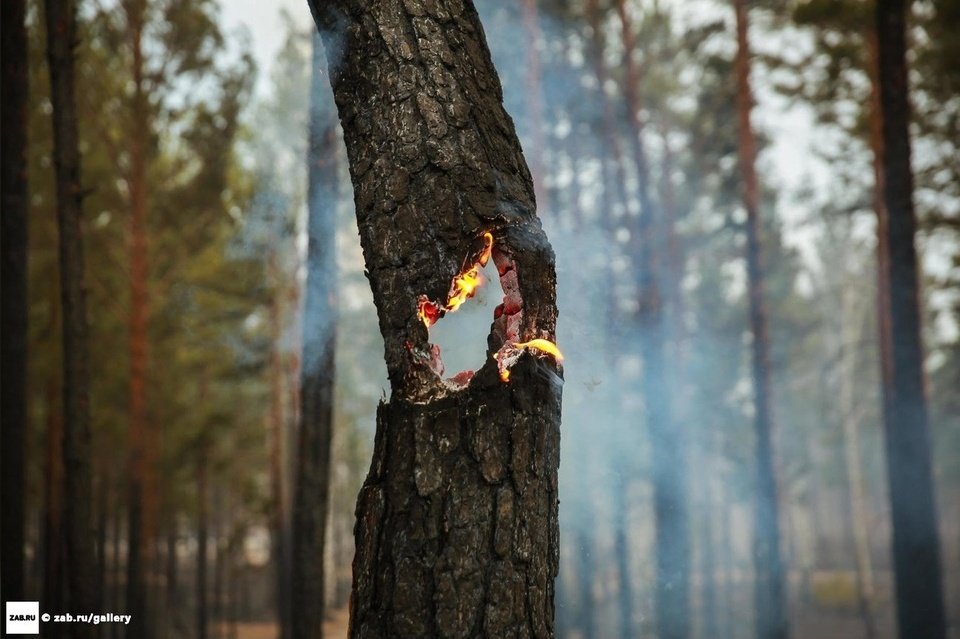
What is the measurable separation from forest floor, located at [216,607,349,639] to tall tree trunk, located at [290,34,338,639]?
18420 millimetres

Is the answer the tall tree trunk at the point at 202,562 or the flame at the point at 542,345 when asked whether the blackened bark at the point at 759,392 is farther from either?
the tall tree trunk at the point at 202,562

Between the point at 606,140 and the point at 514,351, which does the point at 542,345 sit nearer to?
the point at 514,351

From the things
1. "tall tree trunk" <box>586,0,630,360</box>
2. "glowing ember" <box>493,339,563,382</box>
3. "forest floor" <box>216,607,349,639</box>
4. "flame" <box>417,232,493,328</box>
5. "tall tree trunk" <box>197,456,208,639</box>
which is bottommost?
"forest floor" <box>216,607,349,639</box>

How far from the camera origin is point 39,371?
15188 mm

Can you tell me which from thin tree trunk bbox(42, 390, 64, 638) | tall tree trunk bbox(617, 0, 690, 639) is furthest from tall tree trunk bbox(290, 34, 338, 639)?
thin tree trunk bbox(42, 390, 64, 638)

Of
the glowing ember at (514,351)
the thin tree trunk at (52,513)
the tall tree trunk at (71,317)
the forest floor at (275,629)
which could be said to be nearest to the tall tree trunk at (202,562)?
the thin tree trunk at (52,513)

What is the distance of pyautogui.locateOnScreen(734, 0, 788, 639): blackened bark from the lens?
510 inches

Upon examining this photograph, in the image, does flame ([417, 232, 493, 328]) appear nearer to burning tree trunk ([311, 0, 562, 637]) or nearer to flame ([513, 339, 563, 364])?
burning tree trunk ([311, 0, 562, 637])

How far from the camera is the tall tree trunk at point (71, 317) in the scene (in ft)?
25.7

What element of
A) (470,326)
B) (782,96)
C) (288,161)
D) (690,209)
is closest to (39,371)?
(470,326)

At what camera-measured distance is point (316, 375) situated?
7.84m

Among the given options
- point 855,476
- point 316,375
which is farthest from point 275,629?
point 316,375

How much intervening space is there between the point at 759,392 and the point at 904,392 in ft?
15.3

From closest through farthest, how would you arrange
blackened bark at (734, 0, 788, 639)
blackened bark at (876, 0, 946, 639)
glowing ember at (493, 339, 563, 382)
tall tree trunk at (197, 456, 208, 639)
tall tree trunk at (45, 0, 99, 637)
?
glowing ember at (493, 339, 563, 382), tall tree trunk at (45, 0, 99, 637), blackened bark at (876, 0, 946, 639), blackened bark at (734, 0, 788, 639), tall tree trunk at (197, 456, 208, 639)
